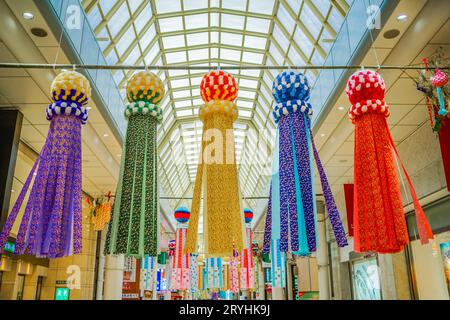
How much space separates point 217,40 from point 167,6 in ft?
7.77

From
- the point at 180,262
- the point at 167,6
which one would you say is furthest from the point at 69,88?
the point at 167,6

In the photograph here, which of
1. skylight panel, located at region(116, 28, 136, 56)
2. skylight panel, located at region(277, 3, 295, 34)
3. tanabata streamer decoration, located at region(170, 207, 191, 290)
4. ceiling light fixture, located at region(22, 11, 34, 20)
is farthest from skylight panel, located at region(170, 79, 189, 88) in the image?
ceiling light fixture, located at region(22, 11, 34, 20)

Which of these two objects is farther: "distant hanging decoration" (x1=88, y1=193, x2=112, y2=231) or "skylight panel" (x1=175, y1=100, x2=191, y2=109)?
"skylight panel" (x1=175, y1=100, x2=191, y2=109)

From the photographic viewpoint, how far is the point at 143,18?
8.65 meters

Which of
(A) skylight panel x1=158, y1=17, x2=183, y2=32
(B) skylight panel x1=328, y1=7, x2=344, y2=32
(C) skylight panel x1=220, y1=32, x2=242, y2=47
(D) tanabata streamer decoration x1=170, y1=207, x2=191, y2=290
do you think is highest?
(C) skylight panel x1=220, y1=32, x2=242, y2=47

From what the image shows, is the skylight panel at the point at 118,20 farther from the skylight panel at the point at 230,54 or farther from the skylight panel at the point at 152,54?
the skylight panel at the point at 230,54

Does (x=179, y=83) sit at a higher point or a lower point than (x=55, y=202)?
higher

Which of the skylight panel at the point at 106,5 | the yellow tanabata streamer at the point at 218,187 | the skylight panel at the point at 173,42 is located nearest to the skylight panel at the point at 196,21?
the skylight panel at the point at 173,42

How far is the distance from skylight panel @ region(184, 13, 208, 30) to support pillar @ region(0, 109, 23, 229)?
18.0 feet

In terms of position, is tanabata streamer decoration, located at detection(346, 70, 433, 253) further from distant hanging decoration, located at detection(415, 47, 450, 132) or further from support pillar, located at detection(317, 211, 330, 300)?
support pillar, located at detection(317, 211, 330, 300)

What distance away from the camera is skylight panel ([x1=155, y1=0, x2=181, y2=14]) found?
28.9ft

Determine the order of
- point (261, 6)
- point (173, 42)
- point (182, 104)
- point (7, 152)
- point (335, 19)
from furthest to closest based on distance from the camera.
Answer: point (182, 104) < point (173, 42) < point (261, 6) < point (335, 19) < point (7, 152)

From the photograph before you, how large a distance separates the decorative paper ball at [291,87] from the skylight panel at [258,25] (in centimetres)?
766

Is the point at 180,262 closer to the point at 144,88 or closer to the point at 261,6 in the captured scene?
the point at 144,88
